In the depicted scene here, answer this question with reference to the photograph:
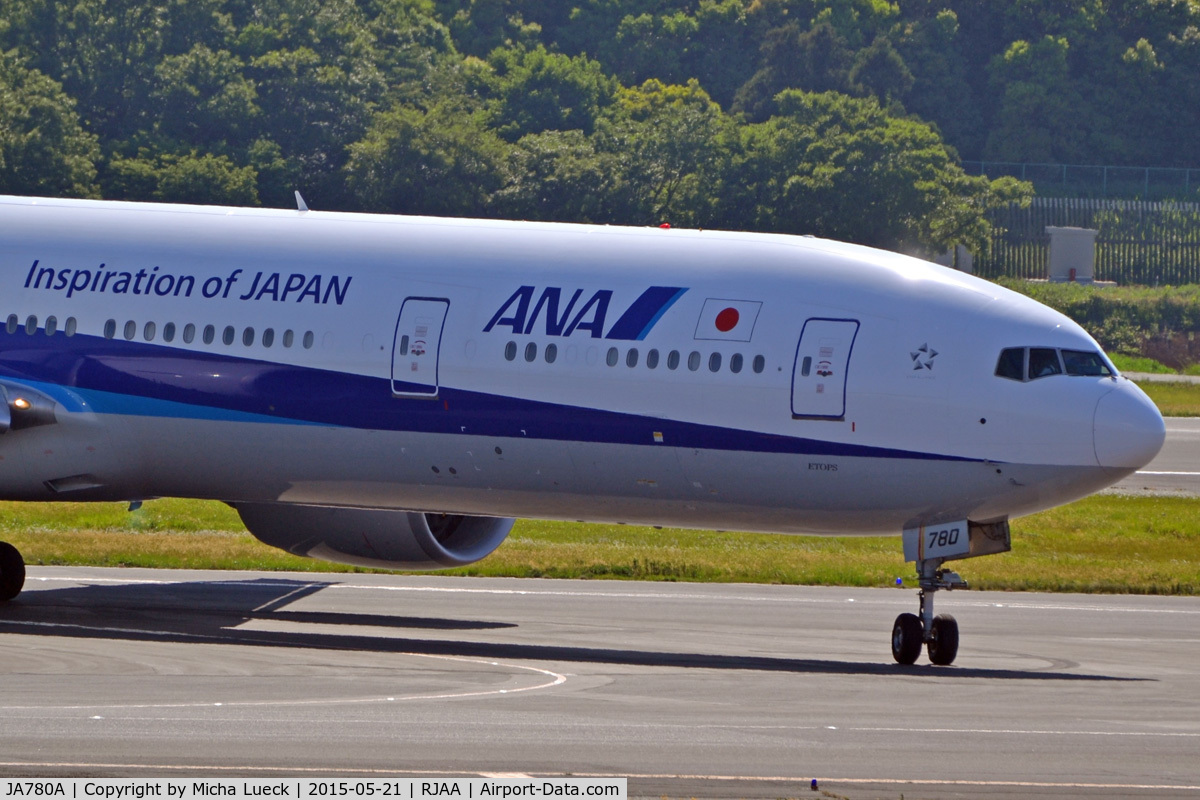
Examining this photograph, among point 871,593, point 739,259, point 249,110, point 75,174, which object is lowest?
point 871,593

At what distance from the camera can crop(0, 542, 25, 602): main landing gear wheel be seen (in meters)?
28.8

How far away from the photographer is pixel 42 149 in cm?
9188

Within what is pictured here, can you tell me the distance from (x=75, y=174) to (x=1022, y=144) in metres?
77.1

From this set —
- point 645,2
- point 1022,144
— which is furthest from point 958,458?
point 645,2

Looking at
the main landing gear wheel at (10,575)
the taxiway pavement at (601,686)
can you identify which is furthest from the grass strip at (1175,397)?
the main landing gear wheel at (10,575)

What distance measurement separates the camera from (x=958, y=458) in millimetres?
22781

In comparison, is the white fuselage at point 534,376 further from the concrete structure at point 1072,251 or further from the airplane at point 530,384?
the concrete structure at point 1072,251

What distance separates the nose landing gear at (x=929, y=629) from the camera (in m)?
23.4

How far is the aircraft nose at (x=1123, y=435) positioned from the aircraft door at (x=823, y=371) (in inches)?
122

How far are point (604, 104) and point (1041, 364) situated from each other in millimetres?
108470

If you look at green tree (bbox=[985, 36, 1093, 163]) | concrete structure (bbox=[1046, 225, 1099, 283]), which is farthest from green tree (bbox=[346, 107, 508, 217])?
green tree (bbox=[985, 36, 1093, 163])

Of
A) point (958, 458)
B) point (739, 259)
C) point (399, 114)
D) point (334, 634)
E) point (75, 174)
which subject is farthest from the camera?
point (399, 114)

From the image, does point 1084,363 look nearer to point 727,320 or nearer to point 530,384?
point 727,320

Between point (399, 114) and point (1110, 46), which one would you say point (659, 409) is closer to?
point (399, 114)
